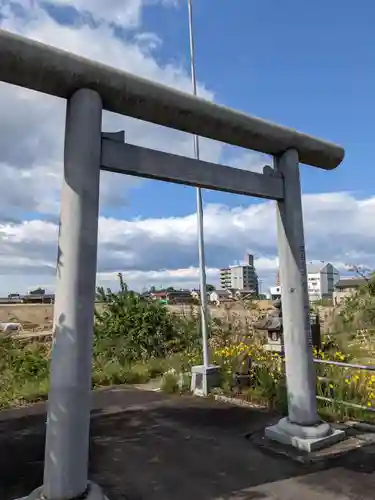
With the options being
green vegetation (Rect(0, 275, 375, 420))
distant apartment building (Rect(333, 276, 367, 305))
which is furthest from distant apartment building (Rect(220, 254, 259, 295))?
green vegetation (Rect(0, 275, 375, 420))

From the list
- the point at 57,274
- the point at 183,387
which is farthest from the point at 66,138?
the point at 183,387

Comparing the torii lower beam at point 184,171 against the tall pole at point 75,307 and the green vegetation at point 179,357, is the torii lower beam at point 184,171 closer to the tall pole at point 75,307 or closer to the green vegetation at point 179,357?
the tall pole at point 75,307

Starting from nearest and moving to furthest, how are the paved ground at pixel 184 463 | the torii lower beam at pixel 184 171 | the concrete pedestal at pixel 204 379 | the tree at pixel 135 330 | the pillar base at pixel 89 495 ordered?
the pillar base at pixel 89 495, the paved ground at pixel 184 463, the torii lower beam at pixel 184 171, the concrete pedestal at pixel 204 379, the tree at pixel 135 330

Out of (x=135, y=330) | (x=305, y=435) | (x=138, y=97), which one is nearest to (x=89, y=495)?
(x=305, y=435)

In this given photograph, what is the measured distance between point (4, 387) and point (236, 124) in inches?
284

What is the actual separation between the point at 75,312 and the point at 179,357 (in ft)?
24.3

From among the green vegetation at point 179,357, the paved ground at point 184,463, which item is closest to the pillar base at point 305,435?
the paved ground at point 184,463

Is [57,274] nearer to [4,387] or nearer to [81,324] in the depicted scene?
[81,324]

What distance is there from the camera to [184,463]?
4.96 meters

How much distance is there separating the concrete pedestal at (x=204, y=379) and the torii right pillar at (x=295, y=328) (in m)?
2.71

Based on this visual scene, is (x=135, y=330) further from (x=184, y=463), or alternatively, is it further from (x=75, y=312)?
(x=75, y=312)

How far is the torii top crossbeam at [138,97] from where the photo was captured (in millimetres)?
3779

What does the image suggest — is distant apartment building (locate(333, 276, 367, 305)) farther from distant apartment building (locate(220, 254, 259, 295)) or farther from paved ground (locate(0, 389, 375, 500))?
distant apartment building (locate(220, 254, 259, 295))

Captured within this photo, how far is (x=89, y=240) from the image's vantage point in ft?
13.1
